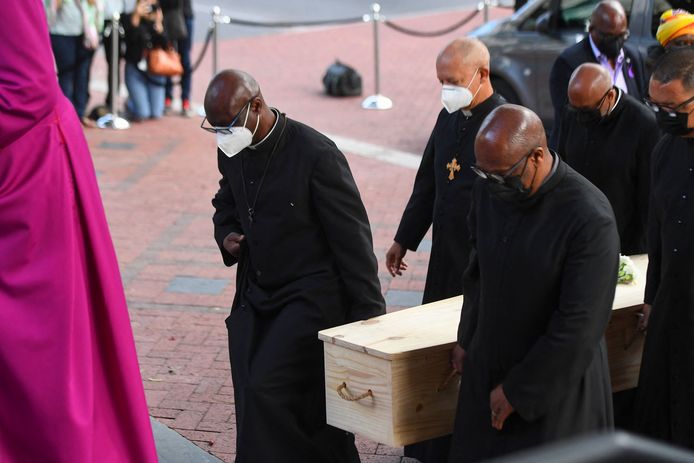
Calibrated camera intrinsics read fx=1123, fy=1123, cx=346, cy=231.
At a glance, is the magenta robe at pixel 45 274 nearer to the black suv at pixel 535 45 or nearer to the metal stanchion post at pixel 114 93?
the black suv at pixel 535 45

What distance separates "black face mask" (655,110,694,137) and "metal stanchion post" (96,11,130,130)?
952 cm

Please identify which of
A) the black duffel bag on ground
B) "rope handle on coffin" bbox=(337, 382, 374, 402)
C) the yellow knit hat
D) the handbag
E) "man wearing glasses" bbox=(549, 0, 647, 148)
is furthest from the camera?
the black duffel bag on ground

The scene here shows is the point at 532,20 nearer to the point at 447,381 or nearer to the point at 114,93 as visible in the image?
the point at 114,93

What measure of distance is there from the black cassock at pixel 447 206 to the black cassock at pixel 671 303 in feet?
2.90

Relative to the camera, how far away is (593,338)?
11.3 feet

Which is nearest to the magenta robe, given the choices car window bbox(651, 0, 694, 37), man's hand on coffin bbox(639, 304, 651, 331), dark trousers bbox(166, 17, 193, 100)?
man's hand on coffin bbox(639, 304, 651, 331)

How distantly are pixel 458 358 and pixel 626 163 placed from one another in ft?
6.45

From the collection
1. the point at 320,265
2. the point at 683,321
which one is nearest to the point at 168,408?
the point at 320,265

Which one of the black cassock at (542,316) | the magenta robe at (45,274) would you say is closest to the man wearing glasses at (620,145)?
the black cassock at (542,316)

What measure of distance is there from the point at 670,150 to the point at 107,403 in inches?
98.6

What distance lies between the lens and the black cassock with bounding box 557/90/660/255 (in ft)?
17.9

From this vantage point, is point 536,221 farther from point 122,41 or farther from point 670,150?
point 122,41

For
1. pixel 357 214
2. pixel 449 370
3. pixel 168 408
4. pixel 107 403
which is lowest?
pixel 168 408

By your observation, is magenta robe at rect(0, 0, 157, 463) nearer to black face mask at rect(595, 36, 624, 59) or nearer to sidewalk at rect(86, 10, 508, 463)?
sidewalk at rect(86, 10, 508, 463)
